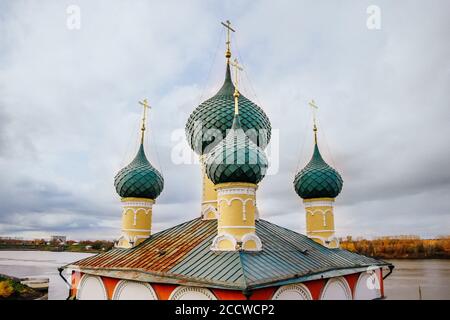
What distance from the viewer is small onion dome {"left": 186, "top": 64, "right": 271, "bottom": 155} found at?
545 inches

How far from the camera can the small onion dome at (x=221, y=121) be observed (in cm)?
1385

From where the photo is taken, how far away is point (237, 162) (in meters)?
9.67

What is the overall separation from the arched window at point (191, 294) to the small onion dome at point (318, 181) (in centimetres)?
723

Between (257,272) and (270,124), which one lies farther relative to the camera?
(270,124)

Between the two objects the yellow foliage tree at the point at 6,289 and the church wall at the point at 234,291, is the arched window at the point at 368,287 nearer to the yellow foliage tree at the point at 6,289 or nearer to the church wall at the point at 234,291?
the church wall at the point at 234,291

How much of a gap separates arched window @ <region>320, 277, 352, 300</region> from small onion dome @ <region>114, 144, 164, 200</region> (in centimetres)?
754

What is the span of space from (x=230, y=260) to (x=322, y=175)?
6632mm

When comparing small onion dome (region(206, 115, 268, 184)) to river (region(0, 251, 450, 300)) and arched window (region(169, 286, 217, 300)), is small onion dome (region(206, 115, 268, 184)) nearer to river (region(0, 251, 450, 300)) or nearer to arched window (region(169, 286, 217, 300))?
arched window (region(169, 286, 217, 300))

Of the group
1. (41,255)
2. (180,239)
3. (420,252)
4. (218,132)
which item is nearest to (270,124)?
(218,132)

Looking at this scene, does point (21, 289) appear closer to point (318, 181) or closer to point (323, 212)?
point (323, 212)

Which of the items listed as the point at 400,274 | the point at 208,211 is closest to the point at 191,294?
the point at 208,211
